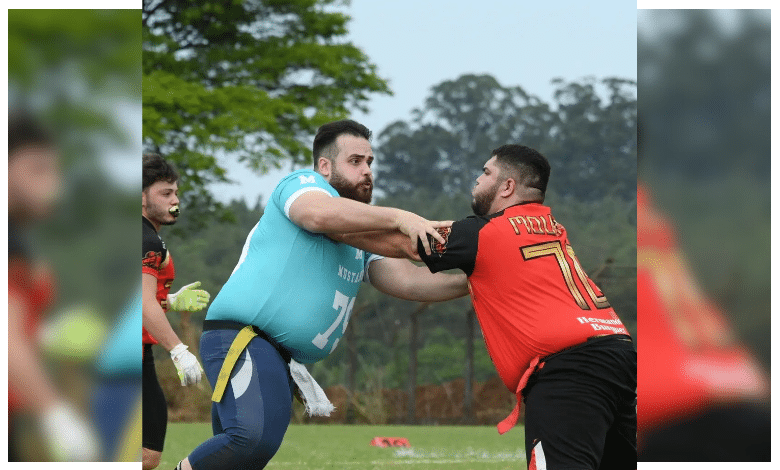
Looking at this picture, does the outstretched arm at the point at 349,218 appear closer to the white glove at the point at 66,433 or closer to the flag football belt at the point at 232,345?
the flag football belt at the point at 232,345

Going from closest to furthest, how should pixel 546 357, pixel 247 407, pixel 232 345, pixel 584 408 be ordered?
pixel 584 408
pixel 546 357
pixel 247 407
pixel 232 345

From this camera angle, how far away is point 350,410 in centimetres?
1812

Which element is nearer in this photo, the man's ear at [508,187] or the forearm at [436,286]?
the man's ear at [508,187]

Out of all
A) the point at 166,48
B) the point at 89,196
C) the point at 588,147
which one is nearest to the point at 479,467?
the point at 89,196

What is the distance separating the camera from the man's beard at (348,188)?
14.7 ft

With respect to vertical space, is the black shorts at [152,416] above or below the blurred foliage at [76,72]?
below

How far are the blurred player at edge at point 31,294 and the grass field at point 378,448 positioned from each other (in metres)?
6.90

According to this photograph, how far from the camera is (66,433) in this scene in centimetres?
183

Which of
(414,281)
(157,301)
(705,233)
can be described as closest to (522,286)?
(414,281)

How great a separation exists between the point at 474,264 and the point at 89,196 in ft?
7.63

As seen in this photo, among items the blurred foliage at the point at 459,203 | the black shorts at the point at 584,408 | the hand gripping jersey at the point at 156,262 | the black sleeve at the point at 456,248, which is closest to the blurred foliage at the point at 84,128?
the black sleeve at the point at 456,248

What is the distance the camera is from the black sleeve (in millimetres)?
3908

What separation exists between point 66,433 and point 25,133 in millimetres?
629

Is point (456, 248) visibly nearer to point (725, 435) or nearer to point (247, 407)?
point (247, 407)
